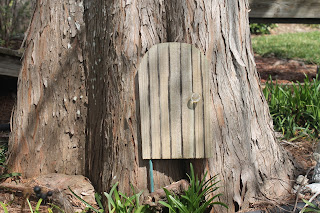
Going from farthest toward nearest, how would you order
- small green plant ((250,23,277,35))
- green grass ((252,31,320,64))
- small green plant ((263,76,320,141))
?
small green plant ((250,23,277,35))
green grass ((252,31,320,64))
small green plant ((263,76,320,141))

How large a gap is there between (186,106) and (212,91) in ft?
0.68

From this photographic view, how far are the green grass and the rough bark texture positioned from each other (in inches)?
219

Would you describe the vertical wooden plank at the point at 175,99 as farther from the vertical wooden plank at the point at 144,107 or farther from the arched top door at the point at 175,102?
the vertical wooden plank at the point at 144,107

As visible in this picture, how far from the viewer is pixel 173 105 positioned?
2541mm

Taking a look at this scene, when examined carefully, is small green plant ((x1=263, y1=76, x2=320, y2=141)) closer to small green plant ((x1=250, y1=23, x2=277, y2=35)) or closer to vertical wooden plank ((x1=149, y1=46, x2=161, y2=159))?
vertical wooden plank ((x1=149, y1=46, x2=161, y2=159))

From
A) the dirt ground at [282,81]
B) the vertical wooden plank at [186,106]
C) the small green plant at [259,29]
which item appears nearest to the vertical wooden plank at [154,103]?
the vertical wooden plank at [186,106]

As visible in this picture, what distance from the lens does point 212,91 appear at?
2.55 meters

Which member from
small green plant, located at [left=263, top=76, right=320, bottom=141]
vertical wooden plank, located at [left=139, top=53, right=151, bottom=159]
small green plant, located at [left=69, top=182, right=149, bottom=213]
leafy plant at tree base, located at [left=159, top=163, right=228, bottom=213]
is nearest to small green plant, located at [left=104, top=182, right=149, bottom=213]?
small green plant, located at [left=69, top=182, right=149, bottom=213]

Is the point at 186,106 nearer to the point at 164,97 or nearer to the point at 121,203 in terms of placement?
the point at 164,97

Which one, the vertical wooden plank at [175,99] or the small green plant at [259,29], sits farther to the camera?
the small green plant at [259,29]

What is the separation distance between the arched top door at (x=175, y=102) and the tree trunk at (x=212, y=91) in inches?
2.9

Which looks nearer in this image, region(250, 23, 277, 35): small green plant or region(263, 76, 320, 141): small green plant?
region(263, 76, 320, 141): small green plant

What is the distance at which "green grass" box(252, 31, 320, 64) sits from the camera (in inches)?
305

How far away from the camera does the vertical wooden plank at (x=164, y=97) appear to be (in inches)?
98.3
